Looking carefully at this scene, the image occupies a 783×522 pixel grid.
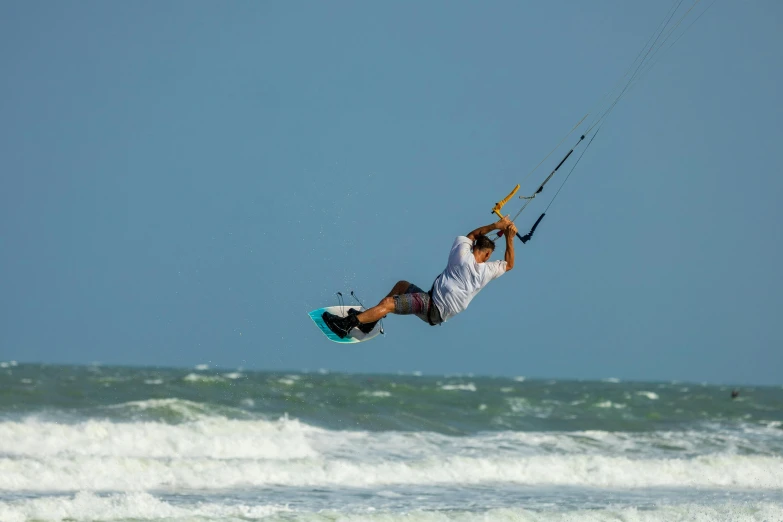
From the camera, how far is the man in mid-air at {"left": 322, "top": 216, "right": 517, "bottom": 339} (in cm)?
1158

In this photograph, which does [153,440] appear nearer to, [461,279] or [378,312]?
[378,312]

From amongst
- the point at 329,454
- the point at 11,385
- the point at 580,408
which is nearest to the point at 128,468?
the point at 329,454

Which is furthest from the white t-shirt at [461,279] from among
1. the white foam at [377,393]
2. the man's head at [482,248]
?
the white foam at [377,393]

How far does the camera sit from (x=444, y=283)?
11.6 m

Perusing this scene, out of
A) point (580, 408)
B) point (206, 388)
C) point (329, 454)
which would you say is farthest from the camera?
point (580, 408)

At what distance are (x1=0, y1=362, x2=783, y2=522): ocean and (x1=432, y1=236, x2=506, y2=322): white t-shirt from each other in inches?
155

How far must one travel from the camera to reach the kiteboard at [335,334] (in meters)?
12.4

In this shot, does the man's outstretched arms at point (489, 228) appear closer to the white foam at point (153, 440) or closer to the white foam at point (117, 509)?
the white foam at point (117, 509)

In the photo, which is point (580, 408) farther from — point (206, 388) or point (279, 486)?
point (279, 486)

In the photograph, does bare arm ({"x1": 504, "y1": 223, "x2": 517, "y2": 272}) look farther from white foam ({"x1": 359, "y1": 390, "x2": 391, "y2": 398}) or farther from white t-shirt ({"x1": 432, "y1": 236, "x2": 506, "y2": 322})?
white foam ({"x1": 359, "y1": 390, "x2": 391, "y2": 398})

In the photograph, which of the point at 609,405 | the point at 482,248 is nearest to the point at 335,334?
the point at 482,248

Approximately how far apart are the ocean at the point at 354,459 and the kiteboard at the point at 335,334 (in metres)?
2.92

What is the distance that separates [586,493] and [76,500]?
872cm

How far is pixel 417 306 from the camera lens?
11672 millimetres
